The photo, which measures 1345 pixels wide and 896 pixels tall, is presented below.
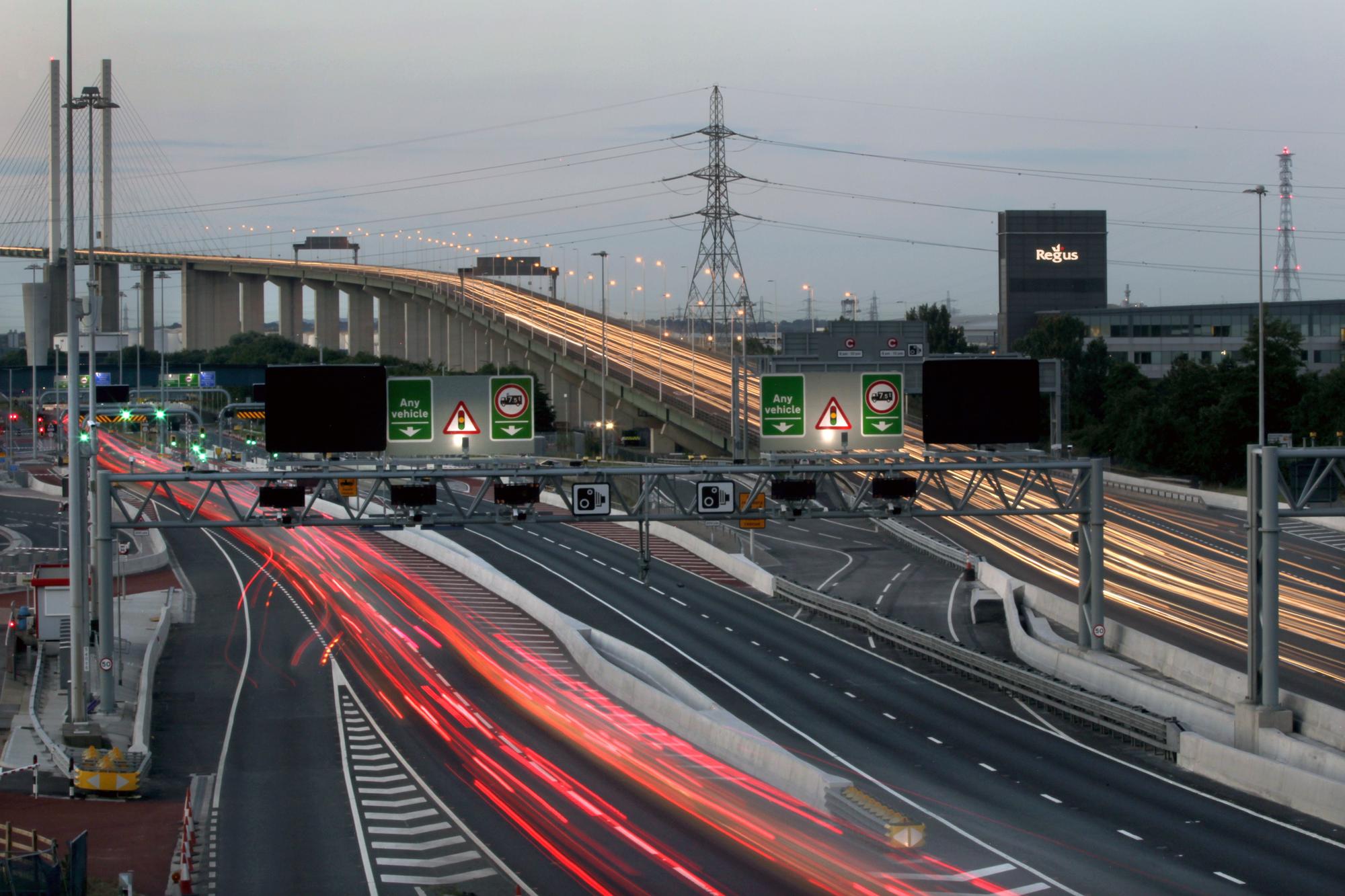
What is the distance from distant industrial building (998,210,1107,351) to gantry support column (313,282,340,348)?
68034 mm

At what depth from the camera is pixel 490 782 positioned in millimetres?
27125

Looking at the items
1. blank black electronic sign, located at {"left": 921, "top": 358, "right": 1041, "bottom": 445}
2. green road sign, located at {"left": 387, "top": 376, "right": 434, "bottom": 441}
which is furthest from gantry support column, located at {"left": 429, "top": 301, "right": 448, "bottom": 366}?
blank black electronic sign, located at {"left": 921, "top": 358, "right": 1041, "bottom": 445}

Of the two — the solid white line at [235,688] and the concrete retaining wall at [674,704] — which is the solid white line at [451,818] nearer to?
the solid white line at [235,688]

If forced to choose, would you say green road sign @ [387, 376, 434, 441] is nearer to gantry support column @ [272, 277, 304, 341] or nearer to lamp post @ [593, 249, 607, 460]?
lamp post @ [593, 249, 607, 460]

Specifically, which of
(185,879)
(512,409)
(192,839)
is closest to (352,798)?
(192,839)

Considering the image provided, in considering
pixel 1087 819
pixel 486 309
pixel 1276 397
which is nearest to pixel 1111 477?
pixel 1276 397

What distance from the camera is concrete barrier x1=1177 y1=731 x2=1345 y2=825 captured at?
917 inches

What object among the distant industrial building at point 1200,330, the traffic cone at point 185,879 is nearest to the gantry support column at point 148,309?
the distant industrial building at point 1200,330

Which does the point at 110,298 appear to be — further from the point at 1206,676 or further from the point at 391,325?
the point at 1206,676

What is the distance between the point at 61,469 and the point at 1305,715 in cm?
7713

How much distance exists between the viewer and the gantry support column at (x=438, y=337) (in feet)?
398

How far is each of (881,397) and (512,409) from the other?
9094 mm

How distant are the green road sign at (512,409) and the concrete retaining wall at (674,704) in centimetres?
688

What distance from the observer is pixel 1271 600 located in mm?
27734
